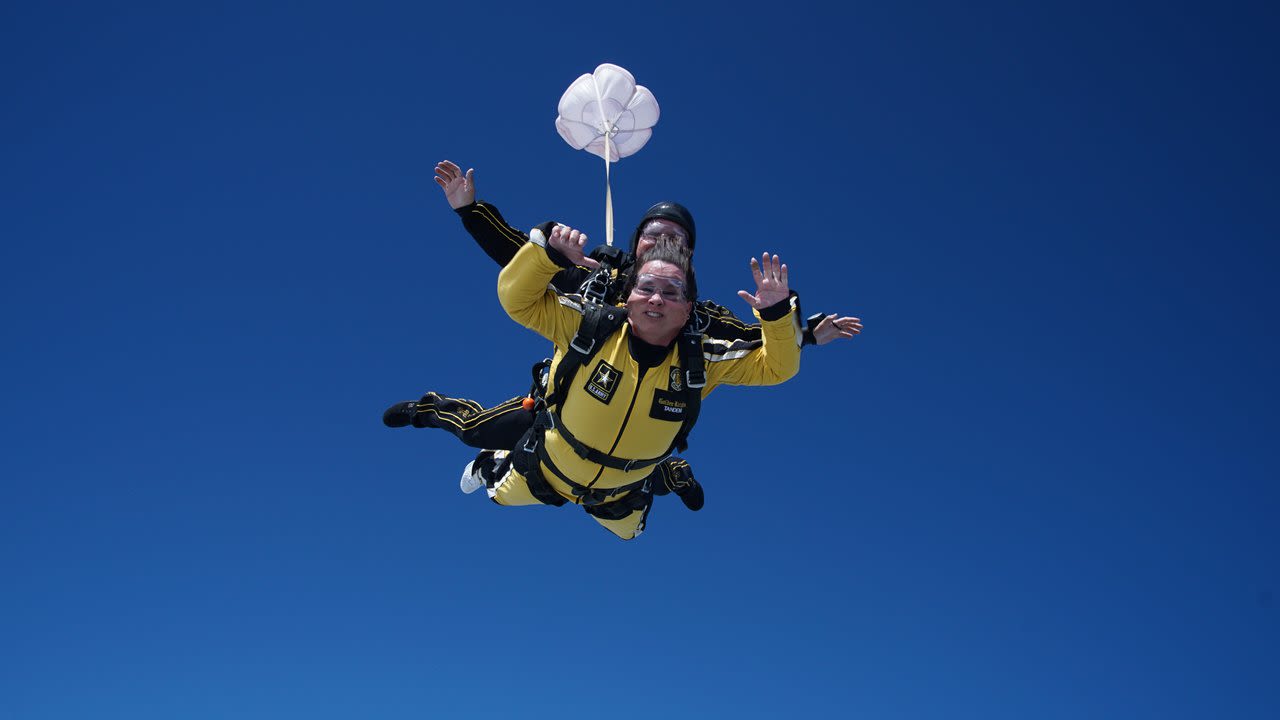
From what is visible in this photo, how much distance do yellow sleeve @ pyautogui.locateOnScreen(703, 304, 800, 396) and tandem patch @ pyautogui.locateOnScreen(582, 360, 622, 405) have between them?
0.59 metres

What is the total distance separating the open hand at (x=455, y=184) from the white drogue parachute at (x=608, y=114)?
4.81ft

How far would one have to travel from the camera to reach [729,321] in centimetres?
692

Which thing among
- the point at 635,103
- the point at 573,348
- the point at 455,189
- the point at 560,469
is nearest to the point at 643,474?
the point at 560,469

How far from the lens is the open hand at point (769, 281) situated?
17.6 feet

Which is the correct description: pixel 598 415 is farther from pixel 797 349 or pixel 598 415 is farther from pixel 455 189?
pixel 455 189

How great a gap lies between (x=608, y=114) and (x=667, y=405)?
2.48 metres

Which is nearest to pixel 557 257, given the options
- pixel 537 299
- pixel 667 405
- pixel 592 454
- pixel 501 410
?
pixel 537 299

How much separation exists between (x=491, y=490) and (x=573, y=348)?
2169 mm

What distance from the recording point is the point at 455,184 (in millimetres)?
5828

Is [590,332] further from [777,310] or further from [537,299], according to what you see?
[777,310]

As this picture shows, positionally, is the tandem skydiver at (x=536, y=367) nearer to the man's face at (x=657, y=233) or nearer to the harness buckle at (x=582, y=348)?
the man's face at (x=657, y=233)

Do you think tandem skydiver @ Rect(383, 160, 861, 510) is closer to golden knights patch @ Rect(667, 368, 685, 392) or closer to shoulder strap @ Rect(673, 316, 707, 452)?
shoulder strap @ Rect(673, 316, 707, 452)

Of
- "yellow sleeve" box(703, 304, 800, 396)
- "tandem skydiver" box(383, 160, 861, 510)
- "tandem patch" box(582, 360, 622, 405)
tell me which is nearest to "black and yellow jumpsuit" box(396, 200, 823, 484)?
"tandem skydiver" box(383, 160, 861, 510)

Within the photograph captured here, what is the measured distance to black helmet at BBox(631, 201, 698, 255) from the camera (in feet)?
19.9
